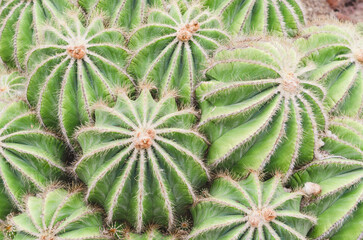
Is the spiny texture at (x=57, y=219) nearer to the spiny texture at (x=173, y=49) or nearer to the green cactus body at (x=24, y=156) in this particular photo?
the green cactus body at (x=24, y=156)

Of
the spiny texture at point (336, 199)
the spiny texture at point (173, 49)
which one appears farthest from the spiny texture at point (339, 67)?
the spiny texture at point (173, 49)

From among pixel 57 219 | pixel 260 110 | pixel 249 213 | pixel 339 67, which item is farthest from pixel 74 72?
pixel 339 67

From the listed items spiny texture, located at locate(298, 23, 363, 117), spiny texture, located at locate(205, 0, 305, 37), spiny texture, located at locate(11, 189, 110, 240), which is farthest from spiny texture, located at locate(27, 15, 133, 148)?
spiny texture, located at locate(298, 23, 363, 117)

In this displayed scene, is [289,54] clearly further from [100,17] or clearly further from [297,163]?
[100,17]

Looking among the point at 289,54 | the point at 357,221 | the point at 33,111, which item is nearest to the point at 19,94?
the point at 33,111

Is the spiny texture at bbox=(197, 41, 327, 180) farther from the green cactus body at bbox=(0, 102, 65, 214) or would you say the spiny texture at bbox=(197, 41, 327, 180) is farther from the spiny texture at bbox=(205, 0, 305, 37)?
the green cactus body at bbox=(0, 102, 65, 214)

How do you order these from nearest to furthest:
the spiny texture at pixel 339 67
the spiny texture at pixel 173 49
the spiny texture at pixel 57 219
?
1. the spiny texture at pixel 57 219
2. the spiny texture at pixel 173 49
3. the spiny texture at pixel 339 67
